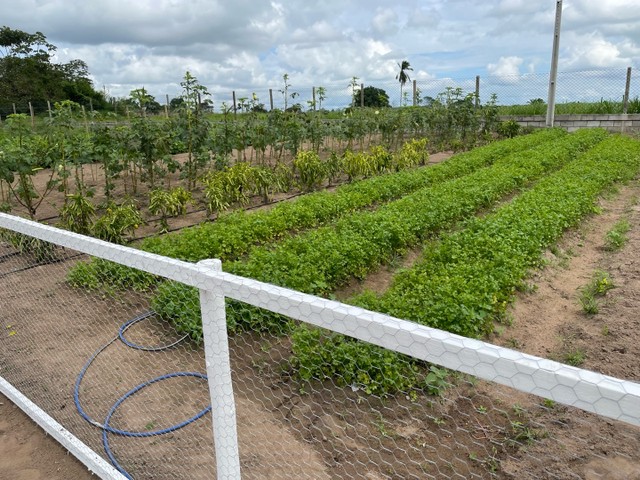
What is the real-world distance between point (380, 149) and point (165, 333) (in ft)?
28.3

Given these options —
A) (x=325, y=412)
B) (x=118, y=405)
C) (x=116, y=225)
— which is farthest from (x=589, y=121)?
(x=118, y=405)

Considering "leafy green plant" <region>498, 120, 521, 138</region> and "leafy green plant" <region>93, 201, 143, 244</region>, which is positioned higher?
"leafy green plant" <region>498, 120, 521, 138</region>

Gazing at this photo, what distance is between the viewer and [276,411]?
3.42 metres

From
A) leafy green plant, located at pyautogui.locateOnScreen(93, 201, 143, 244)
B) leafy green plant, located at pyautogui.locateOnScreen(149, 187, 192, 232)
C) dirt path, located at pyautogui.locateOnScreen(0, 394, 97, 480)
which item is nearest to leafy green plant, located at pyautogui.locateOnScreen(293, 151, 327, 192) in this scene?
leafy green plant, located at pyautogui.locateOnScreen(149, 187, 192, 232)

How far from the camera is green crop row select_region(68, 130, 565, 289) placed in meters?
5.46

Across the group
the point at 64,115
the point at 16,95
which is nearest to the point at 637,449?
the point at 64,115

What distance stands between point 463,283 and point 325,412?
1845mm

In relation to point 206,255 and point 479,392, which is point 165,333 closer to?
point 206,255

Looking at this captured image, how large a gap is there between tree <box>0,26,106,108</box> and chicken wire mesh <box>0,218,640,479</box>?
113ft

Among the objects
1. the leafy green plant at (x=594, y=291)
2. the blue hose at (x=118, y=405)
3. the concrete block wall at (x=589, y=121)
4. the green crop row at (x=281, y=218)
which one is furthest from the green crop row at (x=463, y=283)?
the concrete block wall at (x=589, y=121)

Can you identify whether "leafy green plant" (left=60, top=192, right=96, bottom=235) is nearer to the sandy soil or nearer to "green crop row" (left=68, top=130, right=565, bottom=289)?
"green crop row" (left=68, top=130, right=565, bottom=289)

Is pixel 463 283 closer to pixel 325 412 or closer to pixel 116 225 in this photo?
pixel 325 412

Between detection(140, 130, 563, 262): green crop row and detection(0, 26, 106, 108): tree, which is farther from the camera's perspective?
detection(0, 26, 106, 108): tree

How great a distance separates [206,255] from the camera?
18.3 feet
